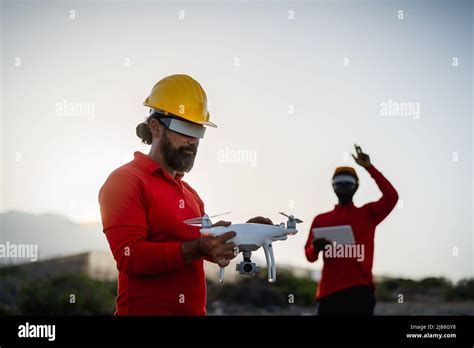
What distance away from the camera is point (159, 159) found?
12.8ft

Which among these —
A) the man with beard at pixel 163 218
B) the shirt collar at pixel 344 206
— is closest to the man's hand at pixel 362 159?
the shirt collar at pixel 344 206

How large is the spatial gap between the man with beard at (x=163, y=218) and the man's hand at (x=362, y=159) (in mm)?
1972

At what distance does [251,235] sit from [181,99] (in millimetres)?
867

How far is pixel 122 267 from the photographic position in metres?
3.54

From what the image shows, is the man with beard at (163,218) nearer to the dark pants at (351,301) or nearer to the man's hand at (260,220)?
the man's hand at (260,220)

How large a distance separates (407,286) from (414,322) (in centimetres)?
905

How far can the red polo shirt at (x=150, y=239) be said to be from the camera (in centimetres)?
349

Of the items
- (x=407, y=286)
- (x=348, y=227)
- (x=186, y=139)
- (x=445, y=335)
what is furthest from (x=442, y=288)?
(x=186, y=139)

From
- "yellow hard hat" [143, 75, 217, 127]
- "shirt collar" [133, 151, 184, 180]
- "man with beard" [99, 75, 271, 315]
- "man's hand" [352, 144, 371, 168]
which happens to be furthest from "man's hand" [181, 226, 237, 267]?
"man's hand" [352, 144, 371, 168]

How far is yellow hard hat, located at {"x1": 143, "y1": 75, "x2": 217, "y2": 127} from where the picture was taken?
3.85 m

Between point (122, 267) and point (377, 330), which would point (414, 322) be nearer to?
point (377, 330)

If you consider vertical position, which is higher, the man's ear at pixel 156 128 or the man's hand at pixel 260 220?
the man's ear at pixel 156 128
